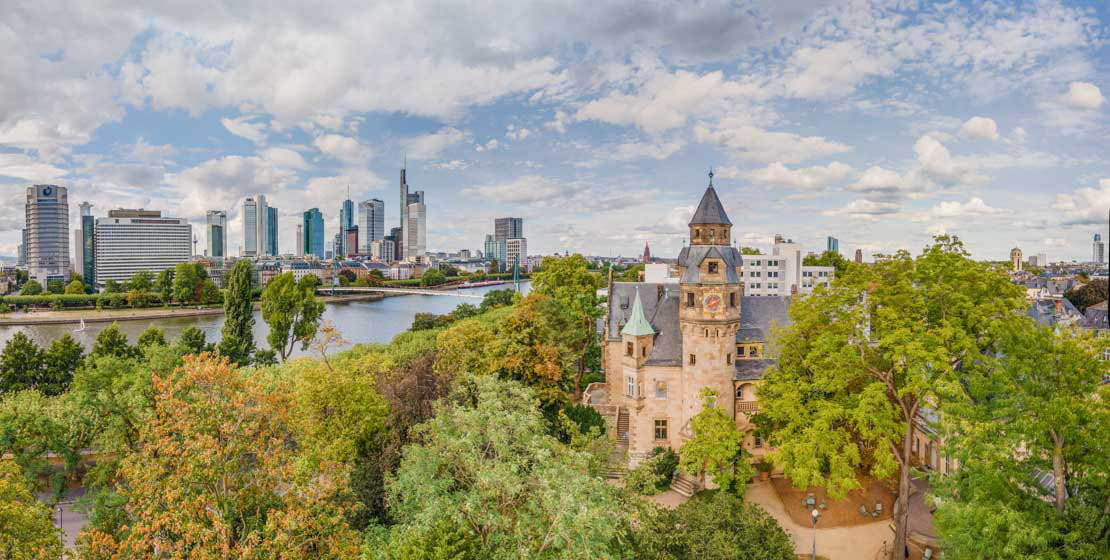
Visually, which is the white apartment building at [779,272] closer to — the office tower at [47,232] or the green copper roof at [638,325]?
the green copper roof at [638,325]

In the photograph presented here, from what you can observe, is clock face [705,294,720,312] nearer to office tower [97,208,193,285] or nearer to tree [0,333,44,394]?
tree [0,333,44,394]

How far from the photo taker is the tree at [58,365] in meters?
34.7

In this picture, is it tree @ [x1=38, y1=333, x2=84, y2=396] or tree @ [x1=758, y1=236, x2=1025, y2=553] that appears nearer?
tree @ [x1=758, y1=236, x2=1025, y2=553]

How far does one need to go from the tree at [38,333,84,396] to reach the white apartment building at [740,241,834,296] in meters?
78.7

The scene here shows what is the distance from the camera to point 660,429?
29109 mm

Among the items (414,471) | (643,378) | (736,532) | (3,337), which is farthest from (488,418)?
(3,337)

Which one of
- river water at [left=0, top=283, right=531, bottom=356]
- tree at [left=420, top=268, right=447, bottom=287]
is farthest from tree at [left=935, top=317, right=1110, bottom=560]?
tree at [left=420, top=268, right=447, bottom=287]

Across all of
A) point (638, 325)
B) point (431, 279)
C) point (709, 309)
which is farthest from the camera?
point (431, 279)

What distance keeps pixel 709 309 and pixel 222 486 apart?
66.0 ft

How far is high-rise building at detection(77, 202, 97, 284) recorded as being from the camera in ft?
568

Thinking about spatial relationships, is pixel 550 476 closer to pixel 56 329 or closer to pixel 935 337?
pixel 935 337

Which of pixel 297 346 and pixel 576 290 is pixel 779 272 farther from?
pixel 297 346

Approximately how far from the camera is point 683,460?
2417 centimetres

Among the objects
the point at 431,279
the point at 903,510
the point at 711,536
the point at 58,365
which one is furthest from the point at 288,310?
the point at 431,279
